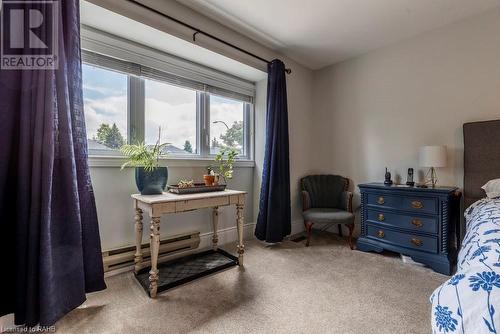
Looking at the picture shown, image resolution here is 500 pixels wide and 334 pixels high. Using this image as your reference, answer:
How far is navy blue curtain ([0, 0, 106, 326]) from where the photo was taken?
4.21ft

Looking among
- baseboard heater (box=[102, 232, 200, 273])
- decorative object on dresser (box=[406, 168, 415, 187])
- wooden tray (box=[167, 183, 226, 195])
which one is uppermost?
decorative object on dresser (box=[406, 168, 415, 187])

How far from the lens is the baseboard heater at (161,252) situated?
78.0 inches

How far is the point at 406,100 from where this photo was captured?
8.97 feet

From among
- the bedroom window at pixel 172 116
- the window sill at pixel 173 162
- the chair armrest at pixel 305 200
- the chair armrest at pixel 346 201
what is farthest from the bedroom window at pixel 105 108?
the chair armrest at pixel 346 201

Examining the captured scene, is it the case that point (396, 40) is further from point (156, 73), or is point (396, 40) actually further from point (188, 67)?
point (156, 73)

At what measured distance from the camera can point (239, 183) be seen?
9.93ft

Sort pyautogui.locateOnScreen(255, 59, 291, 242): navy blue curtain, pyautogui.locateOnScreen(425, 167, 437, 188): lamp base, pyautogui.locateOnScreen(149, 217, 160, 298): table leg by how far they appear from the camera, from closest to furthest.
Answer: pyautogui.locateOnScreen(149, 217, 160, 298): table leg
pyautogui.locateOnScreen(425, 167, 437, 188): lamp base
pyautogui.locateOnScreen(255, 59, 291, 242): navy blue curtain

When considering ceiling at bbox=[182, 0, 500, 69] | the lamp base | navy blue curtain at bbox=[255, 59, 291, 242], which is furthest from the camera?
navy blue curtain at bbox=[255, 59, 291, 242]

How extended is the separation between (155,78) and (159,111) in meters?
0.32

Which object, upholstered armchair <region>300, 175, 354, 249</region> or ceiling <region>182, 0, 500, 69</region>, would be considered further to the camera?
upholstered armchair <region>300, 175, 354, 249</region>

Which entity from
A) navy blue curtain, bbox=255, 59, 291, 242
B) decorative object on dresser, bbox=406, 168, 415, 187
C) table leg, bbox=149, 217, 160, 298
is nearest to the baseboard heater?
table leg, bbox=149, 217, 160, 298

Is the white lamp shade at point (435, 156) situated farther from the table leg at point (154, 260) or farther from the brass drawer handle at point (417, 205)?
the table leg at point (154, 260)

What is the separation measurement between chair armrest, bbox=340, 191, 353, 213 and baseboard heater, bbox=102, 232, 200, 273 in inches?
72.1

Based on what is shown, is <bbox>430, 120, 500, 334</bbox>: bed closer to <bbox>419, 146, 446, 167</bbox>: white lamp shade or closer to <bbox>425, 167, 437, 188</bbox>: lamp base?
<bbox>419, 146, 446, 167</bbox>: white lamp shade
